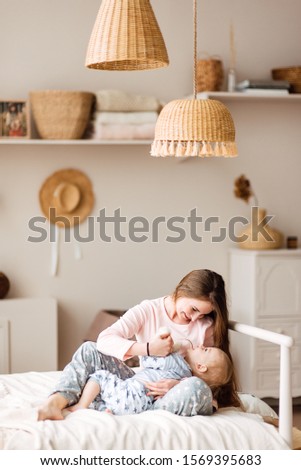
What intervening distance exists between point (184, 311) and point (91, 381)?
0.41 m

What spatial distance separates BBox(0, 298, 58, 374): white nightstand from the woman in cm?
149

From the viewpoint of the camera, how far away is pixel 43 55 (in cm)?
414

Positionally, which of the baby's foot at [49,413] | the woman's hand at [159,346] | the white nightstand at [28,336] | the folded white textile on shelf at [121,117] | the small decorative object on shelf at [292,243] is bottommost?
the white nightstand at [28,336]

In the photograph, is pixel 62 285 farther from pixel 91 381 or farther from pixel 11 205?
pixel 91 381

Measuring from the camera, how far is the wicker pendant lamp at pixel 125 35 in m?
2.22

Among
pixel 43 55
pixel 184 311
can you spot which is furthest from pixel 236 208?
pixel 184 311

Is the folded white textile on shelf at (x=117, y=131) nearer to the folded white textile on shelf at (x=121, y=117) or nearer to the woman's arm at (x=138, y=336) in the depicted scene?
the folded white textile on shelf at (x=121, y=117)

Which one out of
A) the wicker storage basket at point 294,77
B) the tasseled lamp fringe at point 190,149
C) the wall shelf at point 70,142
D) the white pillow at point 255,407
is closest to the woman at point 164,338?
the white pillow at point 255,407

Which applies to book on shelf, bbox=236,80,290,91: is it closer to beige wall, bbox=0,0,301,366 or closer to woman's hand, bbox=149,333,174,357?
beige wall, bbox=0,0,301,366

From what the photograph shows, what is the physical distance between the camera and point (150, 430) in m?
2.22

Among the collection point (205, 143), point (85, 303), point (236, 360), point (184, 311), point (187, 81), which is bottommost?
point (236, 360)

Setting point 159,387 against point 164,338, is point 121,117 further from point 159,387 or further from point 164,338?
point 159,387

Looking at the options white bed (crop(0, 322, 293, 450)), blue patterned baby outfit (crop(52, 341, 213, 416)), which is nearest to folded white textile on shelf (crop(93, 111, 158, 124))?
blue patterned baby outfit (crop(52, 341, 213, 416))

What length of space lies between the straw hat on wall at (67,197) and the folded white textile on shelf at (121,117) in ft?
1.26
